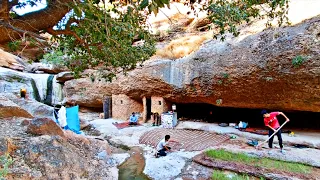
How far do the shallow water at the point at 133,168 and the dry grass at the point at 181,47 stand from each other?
6782 millimetres

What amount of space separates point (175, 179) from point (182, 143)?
107 inches

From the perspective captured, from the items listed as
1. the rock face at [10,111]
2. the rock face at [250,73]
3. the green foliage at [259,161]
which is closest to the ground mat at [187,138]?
the green foliage at [259,161]

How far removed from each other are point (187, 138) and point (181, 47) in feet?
19.5

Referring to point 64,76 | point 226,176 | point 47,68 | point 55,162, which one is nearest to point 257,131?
point 226,176

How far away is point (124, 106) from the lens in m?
13.3

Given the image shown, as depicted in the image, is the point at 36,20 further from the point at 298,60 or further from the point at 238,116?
the point at 238,116

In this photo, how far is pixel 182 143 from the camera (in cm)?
817

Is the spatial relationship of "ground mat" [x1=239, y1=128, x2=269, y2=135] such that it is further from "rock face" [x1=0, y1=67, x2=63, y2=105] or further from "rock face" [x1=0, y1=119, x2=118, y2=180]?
"rock face" [x1=0, y1=67, x2=63, y2=105]

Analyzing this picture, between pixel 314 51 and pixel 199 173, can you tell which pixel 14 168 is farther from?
pixel 314 51

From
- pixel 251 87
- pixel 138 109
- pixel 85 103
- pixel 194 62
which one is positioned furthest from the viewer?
pixel 85 103

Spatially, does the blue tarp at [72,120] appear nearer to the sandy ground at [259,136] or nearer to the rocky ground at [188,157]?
the rocky ground at [188,157]

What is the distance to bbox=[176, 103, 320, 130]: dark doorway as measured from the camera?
1009 cm

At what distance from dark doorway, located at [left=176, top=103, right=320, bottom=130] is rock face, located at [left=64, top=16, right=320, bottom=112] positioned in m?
1.90

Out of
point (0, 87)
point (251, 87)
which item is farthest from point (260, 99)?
point (0, 87)
